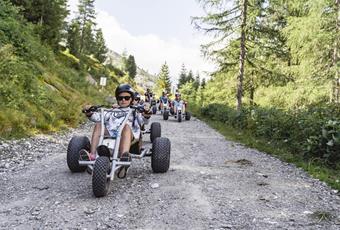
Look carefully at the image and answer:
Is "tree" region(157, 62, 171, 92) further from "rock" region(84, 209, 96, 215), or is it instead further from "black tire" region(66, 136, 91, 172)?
"rock" region(84, 209, 96, 215)

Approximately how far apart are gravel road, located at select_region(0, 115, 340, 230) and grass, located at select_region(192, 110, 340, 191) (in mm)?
205

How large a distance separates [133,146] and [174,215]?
2572 millimetres

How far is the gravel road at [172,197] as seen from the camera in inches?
168

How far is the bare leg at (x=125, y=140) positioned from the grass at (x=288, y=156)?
3646mm

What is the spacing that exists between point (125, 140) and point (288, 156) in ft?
16.0

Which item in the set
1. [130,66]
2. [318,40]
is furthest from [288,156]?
[130,66]

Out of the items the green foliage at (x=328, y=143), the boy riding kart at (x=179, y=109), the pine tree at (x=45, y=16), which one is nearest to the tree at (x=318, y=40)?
the boy riding kart at (x=179, y=109)

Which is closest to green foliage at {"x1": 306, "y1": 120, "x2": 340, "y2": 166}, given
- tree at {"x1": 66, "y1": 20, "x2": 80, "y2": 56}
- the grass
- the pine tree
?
the grass

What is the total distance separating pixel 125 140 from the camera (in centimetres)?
598

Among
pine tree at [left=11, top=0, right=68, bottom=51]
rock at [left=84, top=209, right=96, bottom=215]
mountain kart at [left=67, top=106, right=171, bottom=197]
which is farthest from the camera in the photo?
pine tree at [left=11, top=0, right=68, bottom=51]

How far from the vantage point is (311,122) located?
8.73 metres

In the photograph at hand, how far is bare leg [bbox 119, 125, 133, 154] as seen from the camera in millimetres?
5900

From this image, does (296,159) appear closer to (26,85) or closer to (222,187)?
(222,187)

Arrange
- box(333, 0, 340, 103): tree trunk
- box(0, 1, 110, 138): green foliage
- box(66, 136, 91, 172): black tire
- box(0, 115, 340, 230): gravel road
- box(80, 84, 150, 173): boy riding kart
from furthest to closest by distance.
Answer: box(333, 0, 340, 103): tree trunk
box(0, 1, 110, 138): green foliage
box(66, 136, 91, 172): black tire
box(80, 84, 150, 173): boy riding kart
box(0, 115, 340, 230): gravel road
